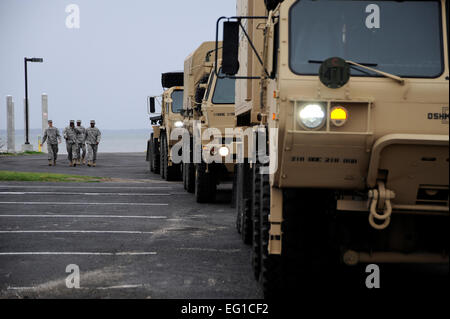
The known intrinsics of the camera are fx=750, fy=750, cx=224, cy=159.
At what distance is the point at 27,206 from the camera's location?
14.0 metres

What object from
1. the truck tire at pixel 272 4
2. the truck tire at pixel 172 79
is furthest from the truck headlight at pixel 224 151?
the truck tire at pixel 172 79

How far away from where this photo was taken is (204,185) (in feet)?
47.9

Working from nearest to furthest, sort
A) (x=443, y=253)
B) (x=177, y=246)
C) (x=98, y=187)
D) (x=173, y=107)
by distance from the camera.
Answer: (x=443, y=253)
(x=177, y=246)
(x=98, y=187)
(x=173, y=107)

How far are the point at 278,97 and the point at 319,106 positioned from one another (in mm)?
321

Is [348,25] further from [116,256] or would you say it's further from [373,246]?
[116,256]

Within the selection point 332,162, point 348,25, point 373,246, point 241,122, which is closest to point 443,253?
point 373,246

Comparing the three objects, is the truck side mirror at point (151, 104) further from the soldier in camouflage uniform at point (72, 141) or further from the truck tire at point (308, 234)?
the truck tire at point (308, 234)

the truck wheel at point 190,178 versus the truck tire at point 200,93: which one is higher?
the truck tire at point 200,93

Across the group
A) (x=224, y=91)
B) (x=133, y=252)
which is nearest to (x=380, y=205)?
(x=133, y=252)

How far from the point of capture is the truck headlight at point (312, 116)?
18.1 ft

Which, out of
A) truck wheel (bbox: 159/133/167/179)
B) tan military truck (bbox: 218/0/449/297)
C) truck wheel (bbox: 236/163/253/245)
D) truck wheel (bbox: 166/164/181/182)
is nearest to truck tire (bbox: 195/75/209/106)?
truck wheel (bbox: 166/164/181/182)

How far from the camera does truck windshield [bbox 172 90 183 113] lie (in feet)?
66.6

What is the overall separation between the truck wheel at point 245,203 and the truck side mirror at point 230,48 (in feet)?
7.54

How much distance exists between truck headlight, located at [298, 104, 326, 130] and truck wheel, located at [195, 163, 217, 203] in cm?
883
